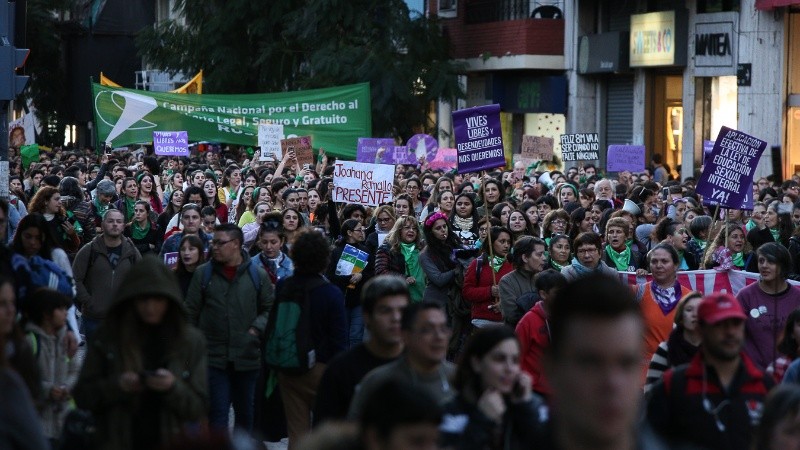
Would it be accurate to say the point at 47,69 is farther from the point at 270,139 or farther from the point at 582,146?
the point at 582,146

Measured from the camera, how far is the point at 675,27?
32.0 meters

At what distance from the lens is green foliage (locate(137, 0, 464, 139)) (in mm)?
35656

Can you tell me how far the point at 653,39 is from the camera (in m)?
32.9

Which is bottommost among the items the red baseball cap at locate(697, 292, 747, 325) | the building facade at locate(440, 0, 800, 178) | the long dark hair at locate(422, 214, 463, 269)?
the long dark hair at locate(422, 214, 463, 269)

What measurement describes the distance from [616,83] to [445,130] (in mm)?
7533

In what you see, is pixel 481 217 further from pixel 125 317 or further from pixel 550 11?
pixel 550 11

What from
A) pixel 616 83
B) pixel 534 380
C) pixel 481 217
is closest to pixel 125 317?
pixel 534 380

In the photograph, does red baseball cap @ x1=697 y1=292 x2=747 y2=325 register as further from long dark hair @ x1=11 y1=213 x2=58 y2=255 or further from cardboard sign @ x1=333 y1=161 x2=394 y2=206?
cardboard sign @ x1=333 y1=161 x2=394 y2=206

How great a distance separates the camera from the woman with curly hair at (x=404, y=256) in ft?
40.4

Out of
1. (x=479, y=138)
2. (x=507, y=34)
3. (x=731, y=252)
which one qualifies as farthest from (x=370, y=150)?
(x=507, y=34)

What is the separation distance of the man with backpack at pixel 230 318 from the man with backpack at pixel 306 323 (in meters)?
0.37

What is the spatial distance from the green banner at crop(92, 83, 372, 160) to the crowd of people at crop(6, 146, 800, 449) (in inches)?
403

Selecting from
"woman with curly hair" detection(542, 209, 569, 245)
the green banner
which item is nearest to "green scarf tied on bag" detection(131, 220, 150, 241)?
"woman with curly hair" detection(542, 209, 569, 245)

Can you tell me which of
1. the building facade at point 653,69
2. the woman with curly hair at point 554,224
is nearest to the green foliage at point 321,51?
the building facade at point 653,69
